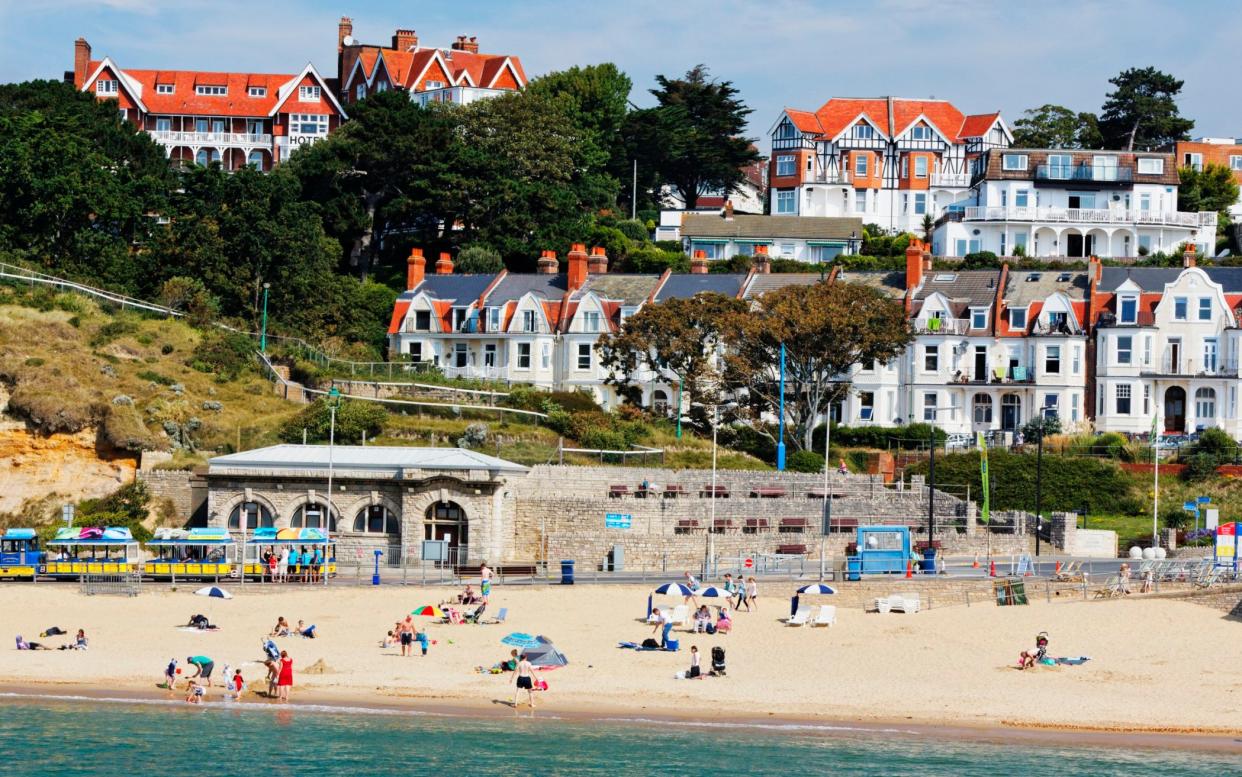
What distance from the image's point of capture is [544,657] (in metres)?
45.1

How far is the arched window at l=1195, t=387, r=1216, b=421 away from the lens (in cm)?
7981

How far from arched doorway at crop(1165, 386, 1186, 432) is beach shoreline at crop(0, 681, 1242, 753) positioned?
1604 inches

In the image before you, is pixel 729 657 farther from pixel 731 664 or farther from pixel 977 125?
pixel 977 125

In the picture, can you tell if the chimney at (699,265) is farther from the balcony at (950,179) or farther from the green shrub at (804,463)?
the balcony at (950,179)

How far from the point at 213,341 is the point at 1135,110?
65383 millimetres

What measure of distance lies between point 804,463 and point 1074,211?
33518 millimetres

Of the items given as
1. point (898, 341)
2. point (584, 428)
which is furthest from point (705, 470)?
point (898, 341)

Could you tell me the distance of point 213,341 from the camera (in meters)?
74.9

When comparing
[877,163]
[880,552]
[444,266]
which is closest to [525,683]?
[880,552]

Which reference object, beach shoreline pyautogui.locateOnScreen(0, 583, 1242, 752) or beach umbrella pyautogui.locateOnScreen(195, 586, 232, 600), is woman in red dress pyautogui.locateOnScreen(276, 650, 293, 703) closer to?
beach shoreline pyautogui.locateOnScreen(0, 583, 1242, 752)

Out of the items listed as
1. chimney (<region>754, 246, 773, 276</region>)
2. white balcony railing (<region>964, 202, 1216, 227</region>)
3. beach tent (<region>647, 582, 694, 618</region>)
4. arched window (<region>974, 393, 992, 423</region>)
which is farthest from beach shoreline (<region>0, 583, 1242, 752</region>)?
white balcony railing (<region>964, 202, 1216, 227</region>)

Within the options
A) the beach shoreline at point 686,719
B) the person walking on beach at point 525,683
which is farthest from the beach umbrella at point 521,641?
the beach shoreline at point 686,719

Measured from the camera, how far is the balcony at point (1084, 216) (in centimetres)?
9725

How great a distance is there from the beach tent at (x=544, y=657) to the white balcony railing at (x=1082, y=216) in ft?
189
